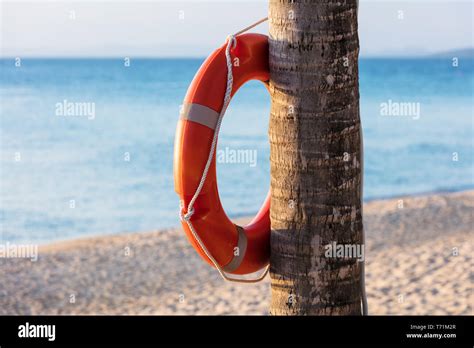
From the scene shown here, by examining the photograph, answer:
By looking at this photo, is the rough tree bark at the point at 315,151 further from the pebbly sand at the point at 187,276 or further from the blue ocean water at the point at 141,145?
the blue ocean water at the point at 141,145

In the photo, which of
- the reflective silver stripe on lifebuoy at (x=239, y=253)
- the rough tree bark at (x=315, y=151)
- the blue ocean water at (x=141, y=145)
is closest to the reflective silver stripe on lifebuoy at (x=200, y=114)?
the rough tree bark at (x=315, y=151)

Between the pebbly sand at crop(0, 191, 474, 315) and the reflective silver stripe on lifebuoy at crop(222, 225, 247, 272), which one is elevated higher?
the reflective silver stripe on lifebuoy at crop(222, 225, 247, 272)

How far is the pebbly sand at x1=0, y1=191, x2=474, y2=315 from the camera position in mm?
6793

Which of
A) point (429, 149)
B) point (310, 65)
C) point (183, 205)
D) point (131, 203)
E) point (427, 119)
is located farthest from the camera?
point (427, 119)

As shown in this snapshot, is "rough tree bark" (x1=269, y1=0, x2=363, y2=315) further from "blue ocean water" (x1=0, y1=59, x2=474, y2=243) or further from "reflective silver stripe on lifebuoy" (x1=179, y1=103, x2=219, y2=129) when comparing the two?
"blue ocean water" (x1=0, y1=59, x2=474, y2=243)

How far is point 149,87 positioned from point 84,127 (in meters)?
10.2

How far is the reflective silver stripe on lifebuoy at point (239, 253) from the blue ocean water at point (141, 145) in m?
9.08

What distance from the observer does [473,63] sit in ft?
125

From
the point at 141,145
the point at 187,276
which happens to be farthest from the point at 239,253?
the point at 141,145

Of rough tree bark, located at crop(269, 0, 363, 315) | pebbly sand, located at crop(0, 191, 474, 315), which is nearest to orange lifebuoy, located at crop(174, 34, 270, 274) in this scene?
rough tree bark, located at crop(269, 0, 363, 315)

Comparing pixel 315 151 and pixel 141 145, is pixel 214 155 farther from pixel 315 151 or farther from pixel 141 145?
pixel 141 145

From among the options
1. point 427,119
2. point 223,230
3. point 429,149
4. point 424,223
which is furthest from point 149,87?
point 223,230

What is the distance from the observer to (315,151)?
2.92 metres
